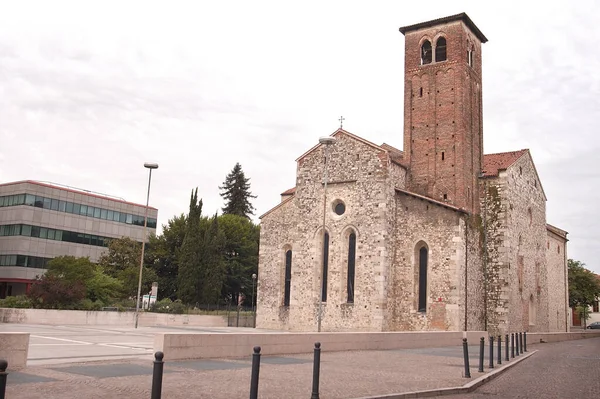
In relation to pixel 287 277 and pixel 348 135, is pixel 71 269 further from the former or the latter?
pixel 348 135

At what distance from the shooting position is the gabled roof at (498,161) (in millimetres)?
39688

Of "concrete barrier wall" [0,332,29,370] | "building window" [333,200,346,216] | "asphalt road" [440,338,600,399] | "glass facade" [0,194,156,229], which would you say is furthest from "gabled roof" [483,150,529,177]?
"glass facade" [0,194,156,229]

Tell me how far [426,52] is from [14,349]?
36.2 meters

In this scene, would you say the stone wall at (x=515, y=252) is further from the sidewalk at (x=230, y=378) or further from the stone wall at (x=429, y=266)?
the sidewalk at (x=230, y=378)

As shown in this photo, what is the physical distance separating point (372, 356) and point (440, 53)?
92.6ft

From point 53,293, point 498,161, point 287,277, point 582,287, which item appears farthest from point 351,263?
point 582,287

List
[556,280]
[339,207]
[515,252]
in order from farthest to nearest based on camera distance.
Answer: [556,280] < [515,252] < [339,207]

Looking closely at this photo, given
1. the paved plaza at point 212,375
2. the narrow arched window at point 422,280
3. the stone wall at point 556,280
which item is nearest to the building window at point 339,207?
the narrow arched window at point 422,280

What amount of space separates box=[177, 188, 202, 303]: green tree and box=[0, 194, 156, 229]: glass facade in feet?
57.6

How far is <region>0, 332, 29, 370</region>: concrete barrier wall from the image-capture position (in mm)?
11430

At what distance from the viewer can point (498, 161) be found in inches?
1638

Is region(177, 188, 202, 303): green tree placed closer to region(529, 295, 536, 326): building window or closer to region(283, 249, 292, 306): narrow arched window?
region(283, 249, 292, 306): narrow arched window

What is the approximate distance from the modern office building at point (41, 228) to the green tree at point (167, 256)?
7.80 metres

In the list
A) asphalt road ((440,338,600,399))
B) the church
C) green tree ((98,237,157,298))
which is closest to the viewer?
asphalt road ((440,338,600,399))
